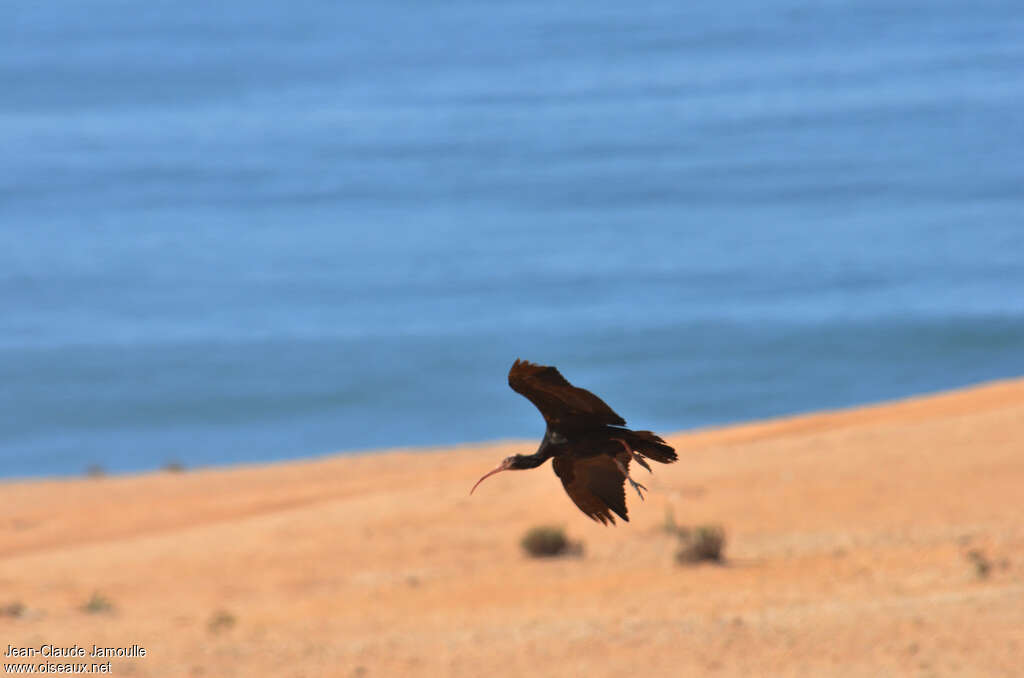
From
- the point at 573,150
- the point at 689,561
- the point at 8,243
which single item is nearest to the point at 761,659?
the point at 689,561

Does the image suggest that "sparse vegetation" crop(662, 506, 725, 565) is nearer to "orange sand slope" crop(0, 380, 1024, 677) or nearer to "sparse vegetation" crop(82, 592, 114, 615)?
"orange sand slope" crop(0, 380, 1024, 677)

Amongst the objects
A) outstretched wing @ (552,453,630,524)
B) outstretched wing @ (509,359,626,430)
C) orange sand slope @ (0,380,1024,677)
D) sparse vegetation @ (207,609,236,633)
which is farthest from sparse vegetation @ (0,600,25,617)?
outstretched wing @ (509,359,626,430)

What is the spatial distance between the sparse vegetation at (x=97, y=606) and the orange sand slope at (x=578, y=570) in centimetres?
4

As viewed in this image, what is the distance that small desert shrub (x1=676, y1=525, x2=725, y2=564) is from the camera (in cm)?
1947

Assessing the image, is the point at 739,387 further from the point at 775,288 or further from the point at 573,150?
the point at 573,150

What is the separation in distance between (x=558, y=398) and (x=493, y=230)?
2716 inches

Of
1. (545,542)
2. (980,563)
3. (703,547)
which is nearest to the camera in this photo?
(980,563)

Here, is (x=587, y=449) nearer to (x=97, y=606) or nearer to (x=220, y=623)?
(x=220, y=623)

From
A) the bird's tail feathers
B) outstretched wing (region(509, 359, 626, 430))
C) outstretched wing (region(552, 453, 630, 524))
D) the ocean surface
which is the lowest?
the ocean surface

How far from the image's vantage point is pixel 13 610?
64.1 ft

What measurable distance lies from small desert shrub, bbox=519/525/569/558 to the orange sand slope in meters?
0.23

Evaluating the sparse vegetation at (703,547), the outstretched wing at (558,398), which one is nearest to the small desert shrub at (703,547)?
the sparse vegetation at (703,547)

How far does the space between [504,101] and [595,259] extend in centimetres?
4612

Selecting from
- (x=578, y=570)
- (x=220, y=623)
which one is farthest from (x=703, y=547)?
(x=220, y=623)
